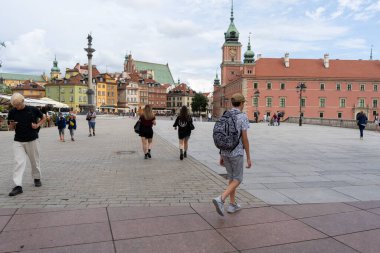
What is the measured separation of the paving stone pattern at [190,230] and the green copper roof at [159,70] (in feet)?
494

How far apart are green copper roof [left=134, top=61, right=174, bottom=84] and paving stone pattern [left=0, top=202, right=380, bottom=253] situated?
151 meters

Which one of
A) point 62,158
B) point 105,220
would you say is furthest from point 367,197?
point 62,158

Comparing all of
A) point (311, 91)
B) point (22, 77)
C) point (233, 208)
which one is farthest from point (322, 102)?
point (22, 77)

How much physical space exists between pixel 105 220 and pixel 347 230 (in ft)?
10.8

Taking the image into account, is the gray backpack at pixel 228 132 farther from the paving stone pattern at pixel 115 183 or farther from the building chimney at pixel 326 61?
the building chimney at pixel 326 61

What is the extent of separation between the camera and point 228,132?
4836 millimetres

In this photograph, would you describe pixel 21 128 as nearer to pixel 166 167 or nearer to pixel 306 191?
pixel 166 167

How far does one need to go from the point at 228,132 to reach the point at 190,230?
4.89 feet

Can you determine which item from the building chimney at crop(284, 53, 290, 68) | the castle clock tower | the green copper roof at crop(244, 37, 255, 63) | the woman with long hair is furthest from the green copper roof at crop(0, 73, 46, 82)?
the woman with long hair

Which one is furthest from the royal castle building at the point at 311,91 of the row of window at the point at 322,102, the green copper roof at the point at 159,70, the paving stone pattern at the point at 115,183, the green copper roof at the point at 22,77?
the green copper roof at the point at 22,77

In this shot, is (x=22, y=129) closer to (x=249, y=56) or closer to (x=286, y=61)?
(x=249, y=56)

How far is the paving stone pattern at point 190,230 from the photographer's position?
3793 millimetres

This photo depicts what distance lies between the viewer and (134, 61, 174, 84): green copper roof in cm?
15388

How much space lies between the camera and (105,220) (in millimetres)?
4645
